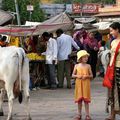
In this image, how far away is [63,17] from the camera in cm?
1670

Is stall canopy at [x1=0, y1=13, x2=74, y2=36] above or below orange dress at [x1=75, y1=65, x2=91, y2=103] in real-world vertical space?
above

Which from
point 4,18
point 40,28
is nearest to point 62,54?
point 40,28

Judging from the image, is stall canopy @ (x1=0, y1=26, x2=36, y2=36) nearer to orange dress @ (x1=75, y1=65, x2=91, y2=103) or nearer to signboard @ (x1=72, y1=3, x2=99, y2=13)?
orange dress @ (x1=75, y1=65, x2=91, y2=103)

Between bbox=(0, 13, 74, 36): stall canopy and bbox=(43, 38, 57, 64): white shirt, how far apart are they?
391 millimetres

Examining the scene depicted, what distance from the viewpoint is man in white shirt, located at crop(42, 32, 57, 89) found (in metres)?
15.6

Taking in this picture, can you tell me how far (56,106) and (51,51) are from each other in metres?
4.00

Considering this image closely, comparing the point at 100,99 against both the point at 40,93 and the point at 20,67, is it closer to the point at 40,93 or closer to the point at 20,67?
the point at 40,93

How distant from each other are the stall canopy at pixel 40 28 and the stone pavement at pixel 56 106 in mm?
1776

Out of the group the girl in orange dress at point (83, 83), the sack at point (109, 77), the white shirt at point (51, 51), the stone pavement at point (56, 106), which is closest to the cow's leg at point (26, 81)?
the stone pavement at point (56, 106)

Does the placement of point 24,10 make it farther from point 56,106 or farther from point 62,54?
point 56,106

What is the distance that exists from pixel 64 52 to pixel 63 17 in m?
1.33

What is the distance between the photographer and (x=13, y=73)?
969cm

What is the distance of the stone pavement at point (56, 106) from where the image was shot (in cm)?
1034

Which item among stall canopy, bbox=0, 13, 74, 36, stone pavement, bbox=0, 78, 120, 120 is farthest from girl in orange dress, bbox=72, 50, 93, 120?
stall canopy, bbox=0, 13, 74, 36
